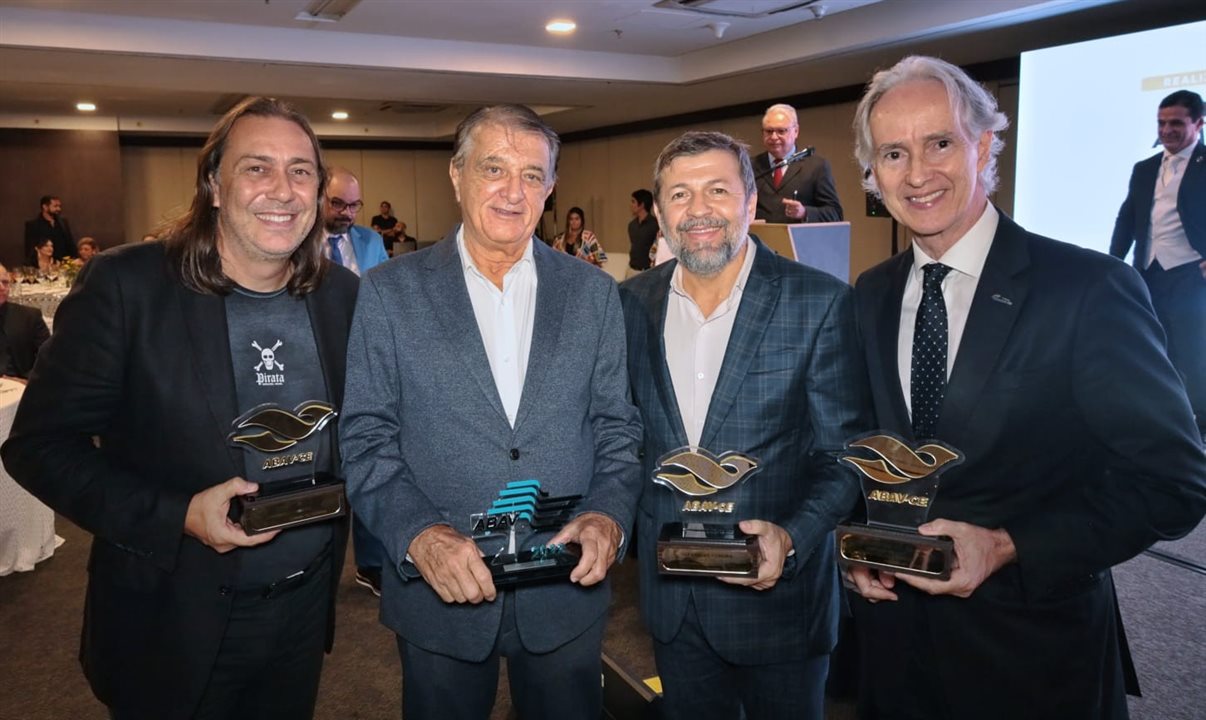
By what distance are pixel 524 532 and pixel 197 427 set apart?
693 millimetres

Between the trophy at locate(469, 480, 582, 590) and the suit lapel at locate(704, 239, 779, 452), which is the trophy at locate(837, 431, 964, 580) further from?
the trophy at locate(469, 480, 582, 590)

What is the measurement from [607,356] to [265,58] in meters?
7.44

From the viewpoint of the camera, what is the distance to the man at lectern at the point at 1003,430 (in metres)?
1.38

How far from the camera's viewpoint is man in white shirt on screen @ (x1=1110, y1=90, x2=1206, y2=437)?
5695mm

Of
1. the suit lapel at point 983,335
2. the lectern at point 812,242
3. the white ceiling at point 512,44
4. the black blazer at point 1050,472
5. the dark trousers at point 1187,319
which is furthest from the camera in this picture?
the white ceiling at point 512,44

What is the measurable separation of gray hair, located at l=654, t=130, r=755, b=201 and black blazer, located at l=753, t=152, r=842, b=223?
113 inches

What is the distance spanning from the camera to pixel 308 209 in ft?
5.89

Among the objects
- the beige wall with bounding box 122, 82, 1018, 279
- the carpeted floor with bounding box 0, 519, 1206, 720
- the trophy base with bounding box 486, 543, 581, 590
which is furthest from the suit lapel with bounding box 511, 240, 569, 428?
the beige wall with bounding box 122, 82, 1018, 279

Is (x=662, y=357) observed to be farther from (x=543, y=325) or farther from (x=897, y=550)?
(x=897, y=550)

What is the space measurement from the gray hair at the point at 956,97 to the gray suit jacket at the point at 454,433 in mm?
807

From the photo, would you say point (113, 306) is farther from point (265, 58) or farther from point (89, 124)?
point (89, 124)

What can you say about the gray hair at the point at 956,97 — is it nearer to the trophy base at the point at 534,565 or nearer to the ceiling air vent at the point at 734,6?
the trophy base at the point at 534,565

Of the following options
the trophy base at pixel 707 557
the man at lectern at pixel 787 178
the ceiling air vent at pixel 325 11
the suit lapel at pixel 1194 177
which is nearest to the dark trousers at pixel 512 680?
the trophy base at pixel 707 557

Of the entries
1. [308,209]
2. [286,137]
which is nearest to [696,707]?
[308,209]
